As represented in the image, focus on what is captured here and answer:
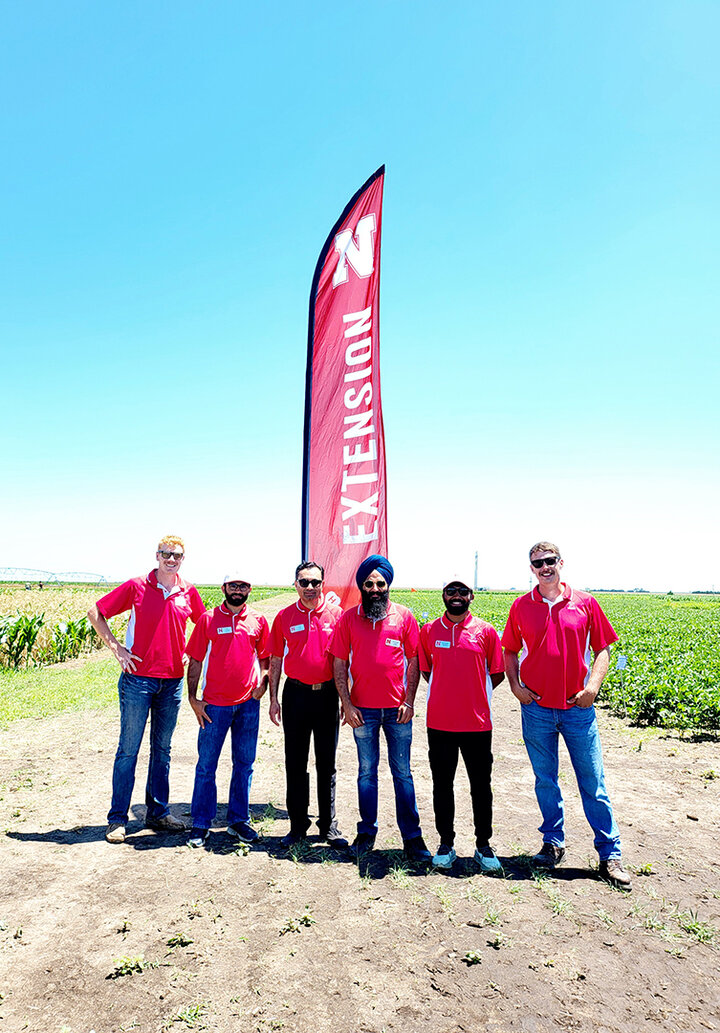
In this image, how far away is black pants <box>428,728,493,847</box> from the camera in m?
4.96

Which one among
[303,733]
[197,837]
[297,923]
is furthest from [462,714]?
[197,837]

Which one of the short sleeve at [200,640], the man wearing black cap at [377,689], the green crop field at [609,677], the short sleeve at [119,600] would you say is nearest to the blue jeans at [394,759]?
the man wearing black cap at [377,689]

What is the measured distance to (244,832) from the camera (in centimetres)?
556

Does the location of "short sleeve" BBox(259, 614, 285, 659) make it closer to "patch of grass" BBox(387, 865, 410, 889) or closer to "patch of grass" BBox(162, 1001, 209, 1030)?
"patch of grass" BBox(387, 865, 410, 889)

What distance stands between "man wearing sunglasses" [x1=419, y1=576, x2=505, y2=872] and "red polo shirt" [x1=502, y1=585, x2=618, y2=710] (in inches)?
11.0

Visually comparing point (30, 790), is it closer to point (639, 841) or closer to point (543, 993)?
point (543, 993)

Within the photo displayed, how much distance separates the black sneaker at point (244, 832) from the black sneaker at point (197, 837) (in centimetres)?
25

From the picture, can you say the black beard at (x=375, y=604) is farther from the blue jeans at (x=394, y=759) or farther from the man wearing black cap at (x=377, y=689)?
the blue jeans at (x=394, y=759)

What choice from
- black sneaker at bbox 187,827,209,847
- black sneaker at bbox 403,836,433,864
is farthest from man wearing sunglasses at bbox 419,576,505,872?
black sneaker at bbox 187,827,209,847

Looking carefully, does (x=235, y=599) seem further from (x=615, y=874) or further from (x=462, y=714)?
(x=615, y=874)

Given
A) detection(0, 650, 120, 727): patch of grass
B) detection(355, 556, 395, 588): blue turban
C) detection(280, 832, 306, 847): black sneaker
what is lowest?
detection(0, 650, 120, 727): patch of grass

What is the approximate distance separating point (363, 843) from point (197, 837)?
4.78 ft

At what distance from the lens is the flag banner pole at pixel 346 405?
7.14m

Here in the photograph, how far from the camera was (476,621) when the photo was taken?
A: 206 inches
